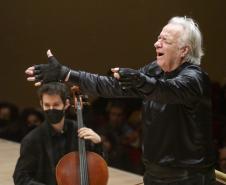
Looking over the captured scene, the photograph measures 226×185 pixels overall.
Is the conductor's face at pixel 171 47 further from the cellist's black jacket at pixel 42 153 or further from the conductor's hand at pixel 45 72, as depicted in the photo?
the cellist's black jacket at pixel 42 153

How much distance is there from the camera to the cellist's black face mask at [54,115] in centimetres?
266

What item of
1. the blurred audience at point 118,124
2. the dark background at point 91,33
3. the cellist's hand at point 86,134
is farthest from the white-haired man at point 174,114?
the dark background at point 91,33

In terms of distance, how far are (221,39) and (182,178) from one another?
3195 mm

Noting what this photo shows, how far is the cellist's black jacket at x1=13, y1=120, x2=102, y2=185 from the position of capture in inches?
105

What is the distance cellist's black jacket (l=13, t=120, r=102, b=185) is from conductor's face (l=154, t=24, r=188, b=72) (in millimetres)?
1011

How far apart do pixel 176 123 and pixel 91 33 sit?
373cm

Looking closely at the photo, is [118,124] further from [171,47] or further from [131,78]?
[131,78]

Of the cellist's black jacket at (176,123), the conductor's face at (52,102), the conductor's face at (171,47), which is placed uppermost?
the conductor's face at (171,47)

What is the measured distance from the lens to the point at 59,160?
8.75ft

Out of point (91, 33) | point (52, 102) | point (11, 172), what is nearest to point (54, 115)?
point (52, 102)

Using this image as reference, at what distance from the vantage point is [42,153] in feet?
8.87

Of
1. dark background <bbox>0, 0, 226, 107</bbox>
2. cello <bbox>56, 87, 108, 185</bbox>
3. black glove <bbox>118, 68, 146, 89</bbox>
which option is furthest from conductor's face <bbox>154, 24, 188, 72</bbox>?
dark background <bbox>0, 0, 226, 107</bbox>

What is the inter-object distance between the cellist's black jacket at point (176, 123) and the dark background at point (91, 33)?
294 centimetres

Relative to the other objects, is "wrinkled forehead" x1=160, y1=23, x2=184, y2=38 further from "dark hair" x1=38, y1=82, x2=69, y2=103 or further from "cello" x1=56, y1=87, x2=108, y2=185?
"dark hair" x1=38, y1=82, x2=69, y2=103
